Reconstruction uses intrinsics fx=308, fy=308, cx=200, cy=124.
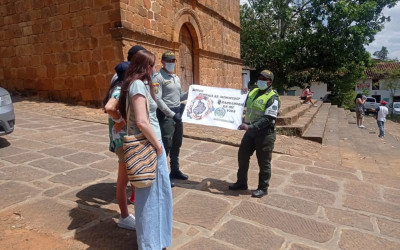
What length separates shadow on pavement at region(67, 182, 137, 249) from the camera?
101 inches

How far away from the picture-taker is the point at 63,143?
18.1ft

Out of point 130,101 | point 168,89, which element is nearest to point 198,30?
point 168,89

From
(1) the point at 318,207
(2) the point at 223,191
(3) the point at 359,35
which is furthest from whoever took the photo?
(3) the point at 359,35

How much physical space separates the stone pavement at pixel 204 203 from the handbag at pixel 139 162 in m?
0.72

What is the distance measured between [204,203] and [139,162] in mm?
1507

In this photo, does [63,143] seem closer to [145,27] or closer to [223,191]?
[223,191]

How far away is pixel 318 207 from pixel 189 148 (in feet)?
9.33

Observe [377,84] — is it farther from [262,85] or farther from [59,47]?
[262,85]

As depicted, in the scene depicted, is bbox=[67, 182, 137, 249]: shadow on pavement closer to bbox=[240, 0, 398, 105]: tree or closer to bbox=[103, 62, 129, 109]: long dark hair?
bbox=[103, 62, 129, 109]: long dark hair

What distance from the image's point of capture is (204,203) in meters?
3.48

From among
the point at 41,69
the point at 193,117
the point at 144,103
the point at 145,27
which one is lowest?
the point at 193,117

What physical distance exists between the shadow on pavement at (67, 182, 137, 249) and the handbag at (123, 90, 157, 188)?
705 mm

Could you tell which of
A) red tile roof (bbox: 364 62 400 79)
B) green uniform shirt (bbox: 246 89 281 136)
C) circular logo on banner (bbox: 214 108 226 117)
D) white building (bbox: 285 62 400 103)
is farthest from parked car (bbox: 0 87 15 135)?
red tile roof (bbox: 364 62 400 79)

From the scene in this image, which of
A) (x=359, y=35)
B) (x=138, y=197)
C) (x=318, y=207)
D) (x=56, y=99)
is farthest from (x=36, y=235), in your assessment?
(x=359, y=35)
